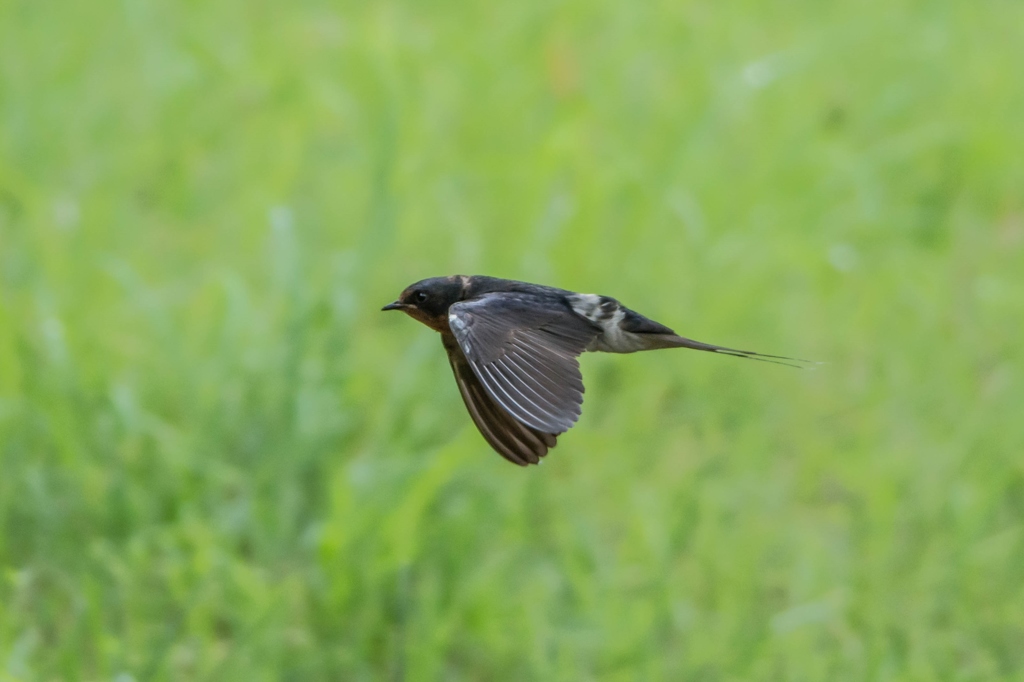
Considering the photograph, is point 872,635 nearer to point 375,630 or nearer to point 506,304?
point 375,630

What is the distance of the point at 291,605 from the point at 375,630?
20 centimetres

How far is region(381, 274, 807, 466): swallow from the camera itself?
6.01ft

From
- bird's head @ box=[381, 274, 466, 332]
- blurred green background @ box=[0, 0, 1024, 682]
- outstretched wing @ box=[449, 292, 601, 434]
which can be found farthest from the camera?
blurred green background @ box=[0, 0, 1024, 682]

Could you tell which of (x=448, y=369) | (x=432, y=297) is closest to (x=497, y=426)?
(x=432, y=297)

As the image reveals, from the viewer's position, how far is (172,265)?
4.33 metres

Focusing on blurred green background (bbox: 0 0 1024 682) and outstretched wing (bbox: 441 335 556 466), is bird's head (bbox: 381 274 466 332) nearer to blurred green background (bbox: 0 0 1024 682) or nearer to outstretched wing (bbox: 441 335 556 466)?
outstretched wing (bbox: 441 335 556 466)

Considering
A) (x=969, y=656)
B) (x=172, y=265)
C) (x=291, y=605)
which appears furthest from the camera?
(x=172, y=265)

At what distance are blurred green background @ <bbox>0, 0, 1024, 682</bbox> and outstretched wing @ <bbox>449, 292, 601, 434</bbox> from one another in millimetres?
1217

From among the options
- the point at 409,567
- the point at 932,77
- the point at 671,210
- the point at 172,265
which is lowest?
the point at 409,567

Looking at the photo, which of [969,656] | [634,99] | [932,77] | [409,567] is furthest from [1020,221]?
[409,567]

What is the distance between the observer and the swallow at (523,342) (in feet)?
6.01

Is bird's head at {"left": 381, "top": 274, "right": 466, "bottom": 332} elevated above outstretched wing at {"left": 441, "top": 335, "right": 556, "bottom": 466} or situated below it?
above

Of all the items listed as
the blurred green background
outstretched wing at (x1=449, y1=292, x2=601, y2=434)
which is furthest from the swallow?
the blurred green background

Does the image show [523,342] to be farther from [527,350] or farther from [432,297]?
[432,297]
